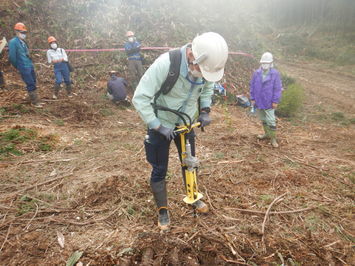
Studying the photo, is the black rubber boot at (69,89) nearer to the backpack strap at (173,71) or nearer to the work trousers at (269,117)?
the work trousers at (269,117)

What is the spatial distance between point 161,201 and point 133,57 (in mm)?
7562

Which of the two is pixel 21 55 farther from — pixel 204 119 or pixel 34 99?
pixel 204 119

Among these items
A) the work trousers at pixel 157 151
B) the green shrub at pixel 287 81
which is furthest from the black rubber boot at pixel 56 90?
the green shrub at pixel 287 81

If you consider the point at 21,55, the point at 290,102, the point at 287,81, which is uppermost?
the point at 21,55

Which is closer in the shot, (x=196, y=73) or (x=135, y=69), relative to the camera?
(x=196, y=73)

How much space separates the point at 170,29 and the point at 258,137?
8865 mm

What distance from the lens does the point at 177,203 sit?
135 inches

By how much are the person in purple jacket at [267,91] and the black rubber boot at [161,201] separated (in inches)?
141

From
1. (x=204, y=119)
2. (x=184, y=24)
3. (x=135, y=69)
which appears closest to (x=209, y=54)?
(x=204, y=119)

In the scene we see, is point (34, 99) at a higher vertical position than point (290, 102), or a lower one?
higher

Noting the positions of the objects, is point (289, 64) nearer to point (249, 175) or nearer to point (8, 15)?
point (249, 175)

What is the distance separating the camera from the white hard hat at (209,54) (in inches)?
87.4

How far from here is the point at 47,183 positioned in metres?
3.77

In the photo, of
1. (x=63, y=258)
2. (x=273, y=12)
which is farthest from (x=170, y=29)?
(x=273, y=12)
